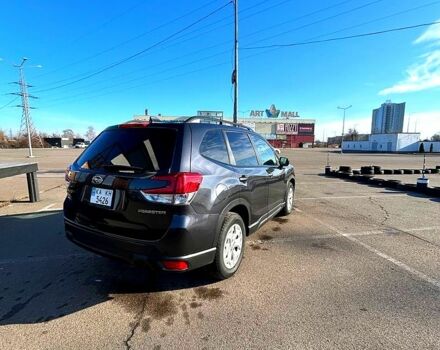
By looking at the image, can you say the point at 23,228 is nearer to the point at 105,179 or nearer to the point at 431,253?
the point at 105,179

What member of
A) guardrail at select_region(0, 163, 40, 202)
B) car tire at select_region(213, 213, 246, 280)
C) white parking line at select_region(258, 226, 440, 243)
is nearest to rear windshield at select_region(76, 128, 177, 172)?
car tire at select_region(213, 213, 246, 280)

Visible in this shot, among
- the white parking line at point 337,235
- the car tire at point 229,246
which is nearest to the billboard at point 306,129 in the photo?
the white parking line at point 337,235

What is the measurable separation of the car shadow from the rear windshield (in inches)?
54.4

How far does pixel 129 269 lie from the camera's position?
3.63 meters

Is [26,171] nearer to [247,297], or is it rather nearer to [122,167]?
[122,167]

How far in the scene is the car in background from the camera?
2.62m

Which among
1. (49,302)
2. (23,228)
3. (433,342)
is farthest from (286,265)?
(23,228)

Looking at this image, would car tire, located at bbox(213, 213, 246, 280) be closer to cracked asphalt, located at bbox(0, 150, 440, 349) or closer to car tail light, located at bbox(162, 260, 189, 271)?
cracked asphalt, located at bbox(0, 150, 440, 349)

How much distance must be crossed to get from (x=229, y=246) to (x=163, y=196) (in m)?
1.19

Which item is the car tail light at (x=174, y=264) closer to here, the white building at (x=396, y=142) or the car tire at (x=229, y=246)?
the car tire at (x=229, y=246)

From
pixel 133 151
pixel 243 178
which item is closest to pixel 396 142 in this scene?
pixel 243 178

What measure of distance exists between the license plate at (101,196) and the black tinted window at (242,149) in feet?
5.19

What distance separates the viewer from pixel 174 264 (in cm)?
267

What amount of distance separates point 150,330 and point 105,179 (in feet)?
4.93
